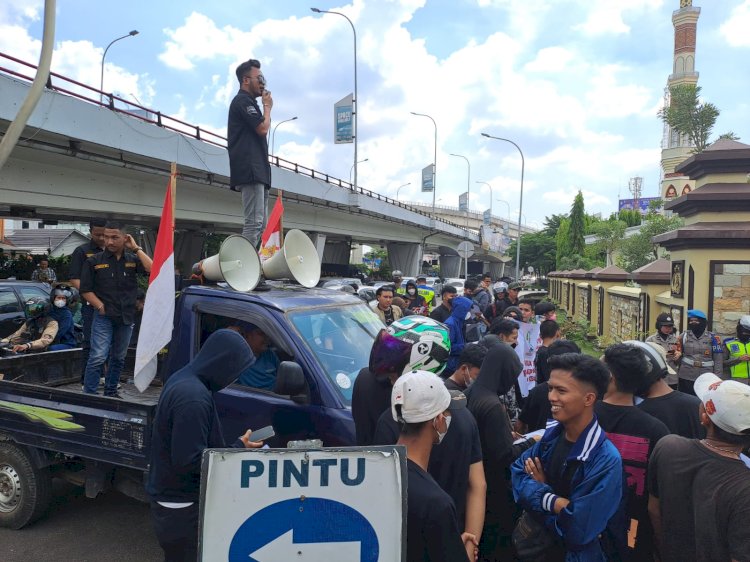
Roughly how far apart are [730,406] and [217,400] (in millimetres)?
2994

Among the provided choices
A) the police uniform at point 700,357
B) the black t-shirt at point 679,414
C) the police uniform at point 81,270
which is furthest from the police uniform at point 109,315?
the police uniform at point 700,357

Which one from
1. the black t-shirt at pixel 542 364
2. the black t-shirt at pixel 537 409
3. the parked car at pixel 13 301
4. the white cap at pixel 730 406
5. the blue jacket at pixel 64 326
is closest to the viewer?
the white cap at pixel 730 406

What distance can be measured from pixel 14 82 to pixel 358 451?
1269 cm

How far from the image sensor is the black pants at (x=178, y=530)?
278 cm

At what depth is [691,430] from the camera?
3184 mm

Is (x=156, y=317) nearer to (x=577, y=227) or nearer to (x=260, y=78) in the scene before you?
(x=260, y=78)

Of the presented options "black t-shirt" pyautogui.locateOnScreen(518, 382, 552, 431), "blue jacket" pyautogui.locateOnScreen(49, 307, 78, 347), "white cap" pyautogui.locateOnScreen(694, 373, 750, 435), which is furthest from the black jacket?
"white cap" pyautogui.locateOnScreen(694, 373, 750, 435)

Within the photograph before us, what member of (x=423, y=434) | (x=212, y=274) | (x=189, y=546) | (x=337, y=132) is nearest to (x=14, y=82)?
(x=212, y=274)

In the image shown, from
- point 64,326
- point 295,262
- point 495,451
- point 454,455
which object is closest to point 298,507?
point 454,455

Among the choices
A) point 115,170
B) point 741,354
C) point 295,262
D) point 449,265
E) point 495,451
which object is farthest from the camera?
point 449,265

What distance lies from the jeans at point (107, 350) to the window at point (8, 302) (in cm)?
644

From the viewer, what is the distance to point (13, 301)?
1032 centimetres

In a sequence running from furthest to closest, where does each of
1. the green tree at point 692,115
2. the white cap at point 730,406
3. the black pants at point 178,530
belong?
1. the green tree at point 692,115
2. the black pants at point 178,530
3. the white cap at point 730,406

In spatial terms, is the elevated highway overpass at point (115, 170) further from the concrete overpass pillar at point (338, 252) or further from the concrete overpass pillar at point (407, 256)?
the concrete overpass pillar at point (338, 252)
